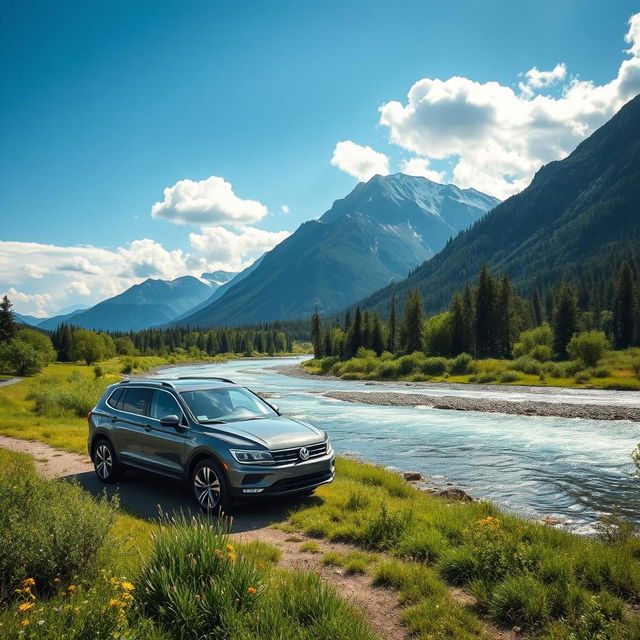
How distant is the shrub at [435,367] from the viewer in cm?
7219

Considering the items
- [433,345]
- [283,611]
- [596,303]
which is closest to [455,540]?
[283,611]

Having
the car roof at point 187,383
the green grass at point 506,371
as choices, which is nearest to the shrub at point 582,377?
the green grass at point 506,371

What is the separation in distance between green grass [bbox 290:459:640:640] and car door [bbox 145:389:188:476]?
2505 mm

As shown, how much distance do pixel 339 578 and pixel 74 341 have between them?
463ft

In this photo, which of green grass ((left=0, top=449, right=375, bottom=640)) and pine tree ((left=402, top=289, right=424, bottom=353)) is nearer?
green grass ((left=0, top=449, right=375, bottom=640))

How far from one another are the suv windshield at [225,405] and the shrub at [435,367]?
63348 millimetres

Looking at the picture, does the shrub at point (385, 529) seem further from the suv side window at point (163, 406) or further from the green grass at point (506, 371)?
the green grass at point (506, 371)

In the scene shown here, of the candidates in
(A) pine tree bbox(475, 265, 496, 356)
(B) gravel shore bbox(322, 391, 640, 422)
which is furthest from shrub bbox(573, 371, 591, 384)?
(A) pine tree bbox(475, 265, 496, 356)

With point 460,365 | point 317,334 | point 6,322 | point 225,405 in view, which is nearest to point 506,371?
point 460,365

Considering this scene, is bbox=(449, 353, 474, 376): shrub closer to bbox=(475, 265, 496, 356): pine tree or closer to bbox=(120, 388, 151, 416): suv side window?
bbox=(475, 265, 496, 356): pine tree

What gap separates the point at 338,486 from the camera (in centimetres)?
1132

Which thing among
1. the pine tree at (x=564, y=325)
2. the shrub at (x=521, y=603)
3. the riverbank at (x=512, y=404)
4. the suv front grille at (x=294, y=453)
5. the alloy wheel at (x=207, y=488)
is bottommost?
A: the riverbank at (x=512, y=404)

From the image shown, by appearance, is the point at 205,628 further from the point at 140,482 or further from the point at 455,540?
the point at 140,482

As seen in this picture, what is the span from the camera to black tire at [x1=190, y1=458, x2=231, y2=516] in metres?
8.84
